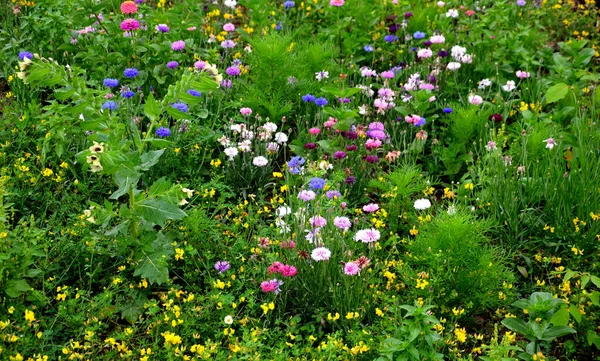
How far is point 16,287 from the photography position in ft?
10.7

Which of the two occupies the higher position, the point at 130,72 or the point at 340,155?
the point at 130,72

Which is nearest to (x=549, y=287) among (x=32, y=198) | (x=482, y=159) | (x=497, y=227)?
(x=497, y=227)

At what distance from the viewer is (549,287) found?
12.2 feet

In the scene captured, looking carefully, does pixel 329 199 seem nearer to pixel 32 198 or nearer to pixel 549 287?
pixel 549 287

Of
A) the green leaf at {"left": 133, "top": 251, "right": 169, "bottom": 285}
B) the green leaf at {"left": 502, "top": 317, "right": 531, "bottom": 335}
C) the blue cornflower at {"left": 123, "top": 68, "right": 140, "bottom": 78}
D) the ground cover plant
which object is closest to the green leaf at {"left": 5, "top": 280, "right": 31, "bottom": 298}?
the ground cover plant

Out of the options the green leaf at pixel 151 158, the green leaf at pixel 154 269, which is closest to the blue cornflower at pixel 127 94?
the green leaf at pixel 151 158

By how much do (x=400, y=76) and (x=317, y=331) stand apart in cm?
250

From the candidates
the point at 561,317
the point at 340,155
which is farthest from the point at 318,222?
the point at 561,317

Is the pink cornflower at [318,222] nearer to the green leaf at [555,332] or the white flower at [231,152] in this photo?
the white flower at [231,152]

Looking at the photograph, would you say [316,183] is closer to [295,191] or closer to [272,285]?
[295,191]

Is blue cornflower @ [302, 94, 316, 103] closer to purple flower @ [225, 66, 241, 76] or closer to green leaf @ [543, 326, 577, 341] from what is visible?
purple flower @ [225, 66, 241, 76]

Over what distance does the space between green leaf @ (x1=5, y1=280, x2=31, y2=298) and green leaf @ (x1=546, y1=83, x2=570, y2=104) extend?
342 cm

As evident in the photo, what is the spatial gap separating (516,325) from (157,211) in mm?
1815

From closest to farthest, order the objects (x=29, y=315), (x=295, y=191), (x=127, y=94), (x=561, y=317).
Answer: (x=29, y=315)
(x=561, y=317)
(x=295, y=191)
(x=127, y=94)
